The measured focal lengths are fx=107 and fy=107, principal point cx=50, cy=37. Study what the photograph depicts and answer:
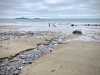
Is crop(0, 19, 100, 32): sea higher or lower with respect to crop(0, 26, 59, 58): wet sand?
higher

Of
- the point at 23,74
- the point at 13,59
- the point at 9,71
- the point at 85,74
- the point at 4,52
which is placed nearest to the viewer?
the point at 85,74

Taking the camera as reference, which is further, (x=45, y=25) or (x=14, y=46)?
(x=45, y=25)

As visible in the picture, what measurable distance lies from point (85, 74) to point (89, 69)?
1.84ft

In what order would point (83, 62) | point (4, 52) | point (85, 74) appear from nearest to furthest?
point (85, 74), point (83, 62), point (4, 52)

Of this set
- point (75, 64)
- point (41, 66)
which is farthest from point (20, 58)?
point (75, 64)

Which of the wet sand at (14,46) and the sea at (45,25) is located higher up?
the sea at (45,25)

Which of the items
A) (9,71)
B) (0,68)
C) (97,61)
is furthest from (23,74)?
(97,61)

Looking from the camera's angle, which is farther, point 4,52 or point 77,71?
point 4,52

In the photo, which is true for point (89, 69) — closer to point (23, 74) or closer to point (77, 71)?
point (77, 71)

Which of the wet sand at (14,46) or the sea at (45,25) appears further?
the sea at (45,25)

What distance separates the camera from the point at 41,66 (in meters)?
5.99

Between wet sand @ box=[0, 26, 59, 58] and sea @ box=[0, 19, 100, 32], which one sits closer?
wet sand @ box=[0, 26, 59, 58]

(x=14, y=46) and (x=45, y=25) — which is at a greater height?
(x=45, y=25)

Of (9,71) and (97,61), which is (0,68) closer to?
(9,71)
